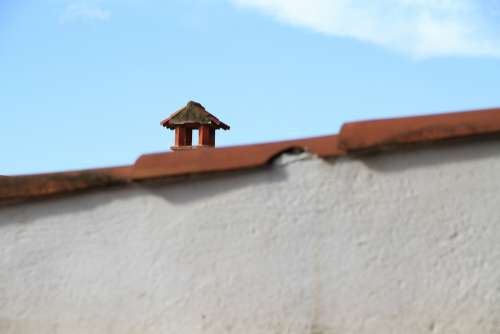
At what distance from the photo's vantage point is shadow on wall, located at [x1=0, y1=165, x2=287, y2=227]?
3123 mm

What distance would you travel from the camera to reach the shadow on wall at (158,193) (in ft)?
10.2

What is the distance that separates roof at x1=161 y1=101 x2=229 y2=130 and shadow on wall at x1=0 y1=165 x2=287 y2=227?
10.1 m

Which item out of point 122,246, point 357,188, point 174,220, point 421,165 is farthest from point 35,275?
point 421,165

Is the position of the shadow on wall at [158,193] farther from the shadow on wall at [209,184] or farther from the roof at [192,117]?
the roof at [192,117]

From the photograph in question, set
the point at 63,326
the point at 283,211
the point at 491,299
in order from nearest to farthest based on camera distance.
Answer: the point at 491,299 → the point at 283,211 → the point at 63,326

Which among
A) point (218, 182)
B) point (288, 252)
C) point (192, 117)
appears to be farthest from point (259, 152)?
point (192, 117)

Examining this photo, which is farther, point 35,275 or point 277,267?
point 35,275

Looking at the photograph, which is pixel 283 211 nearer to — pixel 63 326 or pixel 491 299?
pixel 491 299

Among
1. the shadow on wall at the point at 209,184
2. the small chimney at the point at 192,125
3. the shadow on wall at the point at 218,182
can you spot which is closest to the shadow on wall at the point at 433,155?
the shadow on wall at the point at 218,182

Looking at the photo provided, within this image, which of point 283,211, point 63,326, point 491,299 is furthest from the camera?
point 63,326

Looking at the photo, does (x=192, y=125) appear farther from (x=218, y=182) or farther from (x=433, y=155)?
(x=433, y=155)

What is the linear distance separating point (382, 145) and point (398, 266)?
1.83 feet

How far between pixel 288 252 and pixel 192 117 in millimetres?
10736

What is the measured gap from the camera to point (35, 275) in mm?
3400
